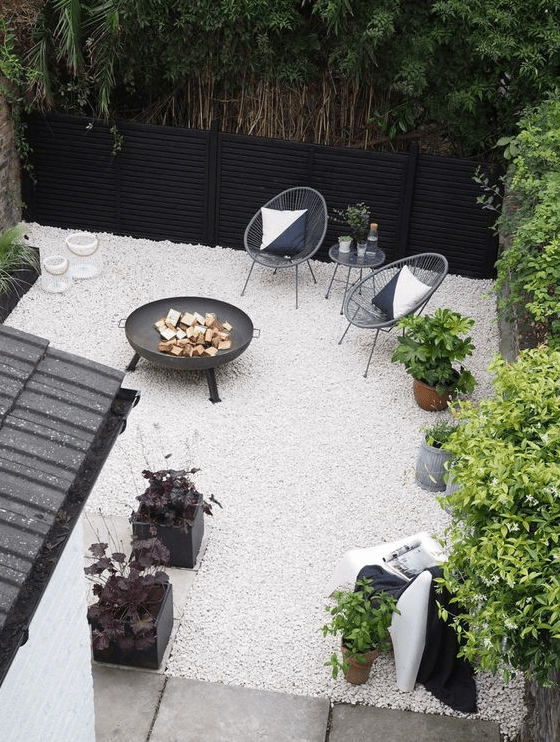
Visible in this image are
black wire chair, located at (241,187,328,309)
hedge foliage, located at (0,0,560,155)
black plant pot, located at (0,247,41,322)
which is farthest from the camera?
black wire chair, located at (241,187,328,309)

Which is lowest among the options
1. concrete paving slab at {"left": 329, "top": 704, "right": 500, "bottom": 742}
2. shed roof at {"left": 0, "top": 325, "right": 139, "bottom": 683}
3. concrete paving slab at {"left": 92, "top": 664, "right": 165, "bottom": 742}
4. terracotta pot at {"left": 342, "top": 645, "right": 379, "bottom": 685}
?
concrete paving slab at {"left": 92, "top": 664, "right": 165, "bottom": 742}

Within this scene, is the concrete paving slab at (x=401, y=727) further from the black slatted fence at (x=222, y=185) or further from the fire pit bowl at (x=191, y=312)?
the black slatted fence at (x=222, y=185)

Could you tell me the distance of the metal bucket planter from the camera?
738 centimetres

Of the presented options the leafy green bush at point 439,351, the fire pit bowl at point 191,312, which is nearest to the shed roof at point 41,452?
the fire pit bowl at point 191,312

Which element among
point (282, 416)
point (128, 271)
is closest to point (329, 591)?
point (282, 416)

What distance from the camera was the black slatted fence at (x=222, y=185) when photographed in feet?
34.8

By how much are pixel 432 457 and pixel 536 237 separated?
188 centimetres

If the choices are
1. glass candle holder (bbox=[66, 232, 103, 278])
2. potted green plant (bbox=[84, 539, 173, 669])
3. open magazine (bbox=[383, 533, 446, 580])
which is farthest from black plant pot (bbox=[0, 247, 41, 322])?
open magazine (bbox=[383, 533, 446, 580])

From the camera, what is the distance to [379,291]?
935 cm

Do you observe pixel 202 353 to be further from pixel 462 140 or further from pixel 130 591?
pixel 462 140

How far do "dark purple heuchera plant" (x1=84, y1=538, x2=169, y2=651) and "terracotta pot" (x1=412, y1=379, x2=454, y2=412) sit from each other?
3.29 meters

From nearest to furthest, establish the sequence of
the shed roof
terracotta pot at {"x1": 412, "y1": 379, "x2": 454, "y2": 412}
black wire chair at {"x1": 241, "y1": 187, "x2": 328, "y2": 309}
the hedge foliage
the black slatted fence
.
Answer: the shed roof < terracotta pot at {"x1": 412, "y1": 379, "x2": 454, "y2": 412} < the hedge foliage < black wire chair at {"x1": 241, "y1": 187, "x2": 328, "y2": 309} < the black slatted fence

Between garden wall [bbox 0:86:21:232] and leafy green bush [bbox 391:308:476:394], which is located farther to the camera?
garden wall [bbox 0:86:21:232]

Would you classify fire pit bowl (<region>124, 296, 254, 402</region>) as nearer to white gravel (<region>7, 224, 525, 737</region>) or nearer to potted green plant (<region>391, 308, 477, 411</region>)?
white gravel (<region>7, 224, 525, 737</region>)
